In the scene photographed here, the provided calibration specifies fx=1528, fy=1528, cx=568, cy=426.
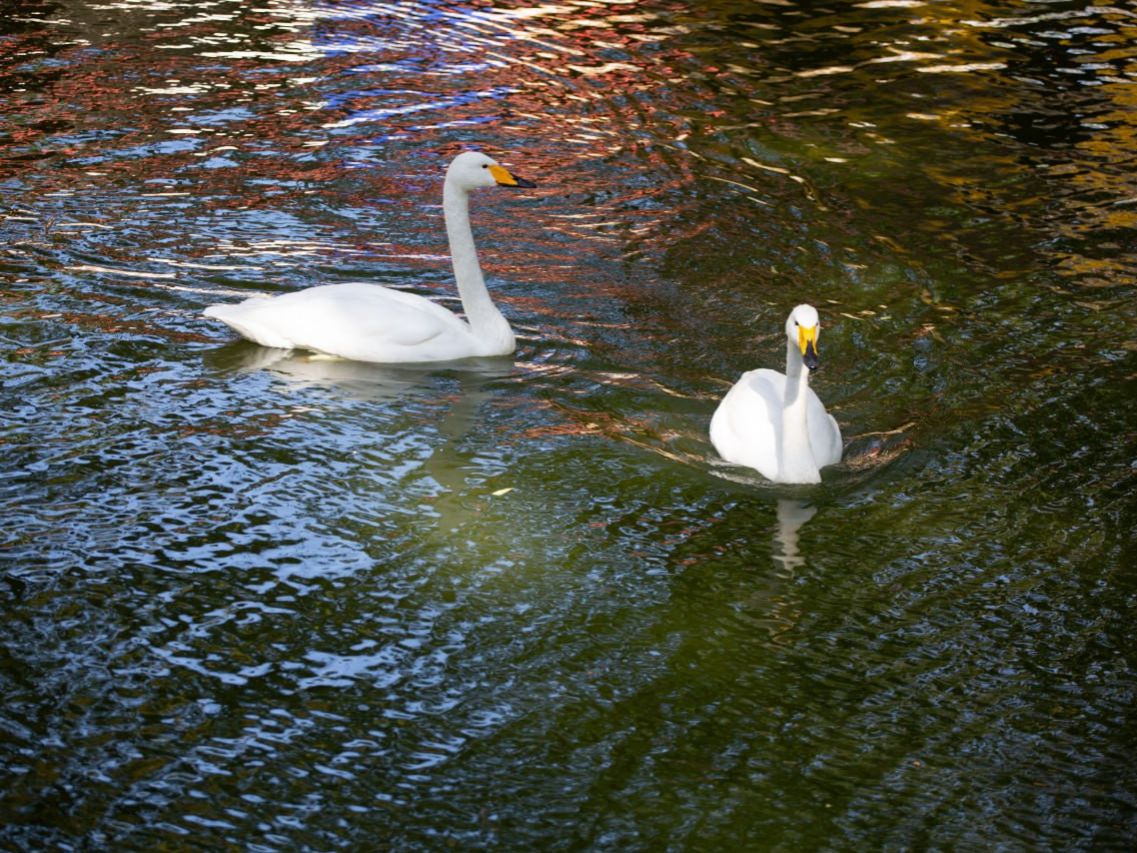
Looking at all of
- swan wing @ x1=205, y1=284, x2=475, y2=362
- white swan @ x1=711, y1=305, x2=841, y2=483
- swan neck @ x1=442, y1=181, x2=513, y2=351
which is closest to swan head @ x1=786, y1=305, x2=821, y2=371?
white swan @ x1=711, y1=305, x2=841, y2=483

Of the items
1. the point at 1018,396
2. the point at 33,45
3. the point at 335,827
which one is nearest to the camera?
the point at 335,827

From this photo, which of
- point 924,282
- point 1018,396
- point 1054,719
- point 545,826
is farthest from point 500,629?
point 924,282

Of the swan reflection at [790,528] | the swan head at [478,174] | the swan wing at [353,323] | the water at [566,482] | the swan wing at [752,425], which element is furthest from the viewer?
the swan head at [478,174]

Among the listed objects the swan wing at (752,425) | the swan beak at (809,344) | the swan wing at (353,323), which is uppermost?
the swan beak at (809,344)

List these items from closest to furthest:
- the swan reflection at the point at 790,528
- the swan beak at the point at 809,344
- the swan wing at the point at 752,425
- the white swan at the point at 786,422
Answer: the swan reflection at the point at 790,528 → the swan beak at the point at 809,344 → the white swan at the point at 786,422 → the swan wing at the point at 752,425

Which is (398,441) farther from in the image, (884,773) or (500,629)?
(884,773)

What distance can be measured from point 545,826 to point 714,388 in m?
4.02

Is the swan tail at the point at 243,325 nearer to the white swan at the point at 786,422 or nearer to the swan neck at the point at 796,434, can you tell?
the white swan at the point at 786,422

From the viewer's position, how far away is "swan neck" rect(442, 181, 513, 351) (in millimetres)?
9055

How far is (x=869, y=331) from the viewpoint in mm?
9633

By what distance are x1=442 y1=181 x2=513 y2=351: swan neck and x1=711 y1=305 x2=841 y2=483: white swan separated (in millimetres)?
1560

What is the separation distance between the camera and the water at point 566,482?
5.50m

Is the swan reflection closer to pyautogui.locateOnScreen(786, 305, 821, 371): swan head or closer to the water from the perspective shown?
the water

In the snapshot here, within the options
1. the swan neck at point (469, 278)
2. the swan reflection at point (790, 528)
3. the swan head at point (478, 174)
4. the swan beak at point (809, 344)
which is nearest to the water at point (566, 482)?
the swan reflection at point (790, 528)
